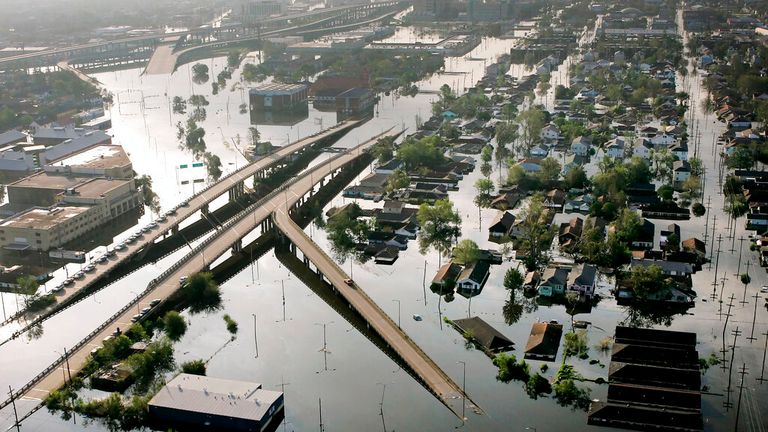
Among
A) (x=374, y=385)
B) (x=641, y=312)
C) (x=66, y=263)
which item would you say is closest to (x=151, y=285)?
(x=66, y=263)

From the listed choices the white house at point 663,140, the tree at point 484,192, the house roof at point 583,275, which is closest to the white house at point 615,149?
the white house at point 663,140

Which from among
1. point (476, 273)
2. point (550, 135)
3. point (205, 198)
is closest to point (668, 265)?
point (476, 273)

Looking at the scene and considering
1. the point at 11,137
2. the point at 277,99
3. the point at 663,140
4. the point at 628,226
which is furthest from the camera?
the point at 277,99

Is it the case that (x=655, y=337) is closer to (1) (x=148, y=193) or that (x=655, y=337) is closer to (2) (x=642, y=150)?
(2) (x=642, y=150)

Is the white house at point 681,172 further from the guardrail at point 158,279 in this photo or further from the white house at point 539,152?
the guardrail at point 158,279

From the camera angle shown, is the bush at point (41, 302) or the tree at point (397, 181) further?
the tree at point (397, 181)

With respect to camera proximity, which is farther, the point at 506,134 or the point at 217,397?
the point at 506,134

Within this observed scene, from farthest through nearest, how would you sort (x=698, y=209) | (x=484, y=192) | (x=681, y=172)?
(x=681, y=172) → (x=484, y=192) → (x=698, y=209)
